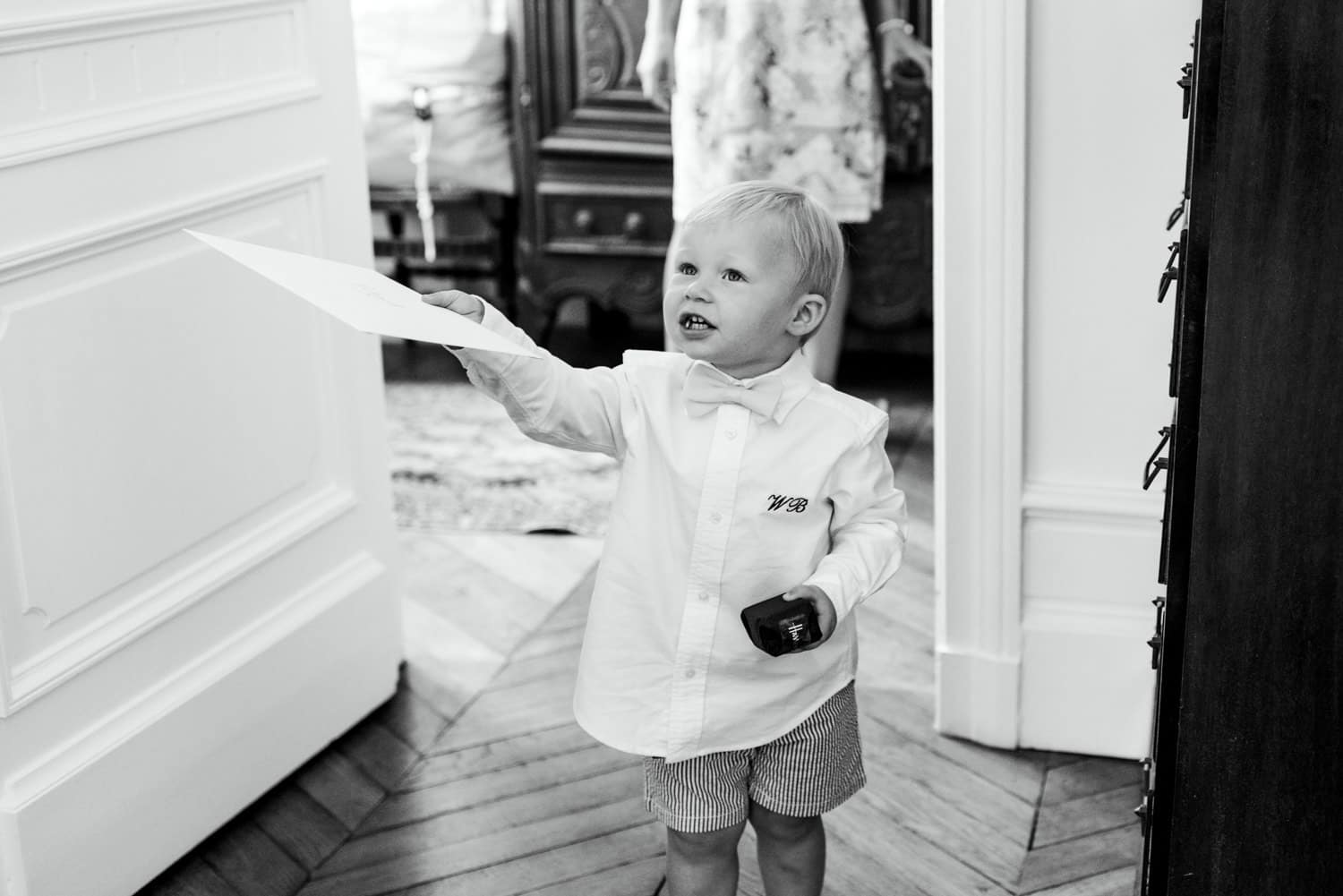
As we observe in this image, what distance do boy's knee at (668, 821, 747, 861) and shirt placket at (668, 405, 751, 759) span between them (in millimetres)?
113

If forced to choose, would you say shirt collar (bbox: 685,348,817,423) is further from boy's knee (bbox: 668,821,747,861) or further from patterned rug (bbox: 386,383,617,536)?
patterned rug (bbox: 386,383,617,536)

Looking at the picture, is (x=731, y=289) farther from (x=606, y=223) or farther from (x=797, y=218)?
(x=606, y=223)

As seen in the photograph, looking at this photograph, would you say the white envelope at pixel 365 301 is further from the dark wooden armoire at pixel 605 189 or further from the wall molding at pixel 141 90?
the dark wooden armoire at pixel 605 189

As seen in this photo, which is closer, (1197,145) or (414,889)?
(1197,145)

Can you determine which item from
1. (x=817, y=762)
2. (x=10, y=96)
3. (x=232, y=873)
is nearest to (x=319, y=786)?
(x=232, y=873)

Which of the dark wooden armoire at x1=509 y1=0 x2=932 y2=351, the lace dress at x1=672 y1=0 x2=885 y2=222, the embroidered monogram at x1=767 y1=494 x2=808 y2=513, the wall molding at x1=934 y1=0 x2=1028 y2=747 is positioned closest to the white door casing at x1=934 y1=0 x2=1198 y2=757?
the wall molding at x1=934 y1=0 x2=1028 y2=747

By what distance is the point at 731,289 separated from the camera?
146cm

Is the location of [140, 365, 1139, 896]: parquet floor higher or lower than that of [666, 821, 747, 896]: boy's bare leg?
lower

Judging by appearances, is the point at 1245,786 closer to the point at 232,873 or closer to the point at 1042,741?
the point at 1042,741

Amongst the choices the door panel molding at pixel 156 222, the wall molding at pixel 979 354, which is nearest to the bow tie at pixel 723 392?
the wall molding at pixel 979 354

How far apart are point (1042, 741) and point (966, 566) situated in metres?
0.26

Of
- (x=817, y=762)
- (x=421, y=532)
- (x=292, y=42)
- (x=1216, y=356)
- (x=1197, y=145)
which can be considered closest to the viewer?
(x=1216, y=356)

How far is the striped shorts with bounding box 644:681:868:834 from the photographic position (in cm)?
155

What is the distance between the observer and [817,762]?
62.1 inches
